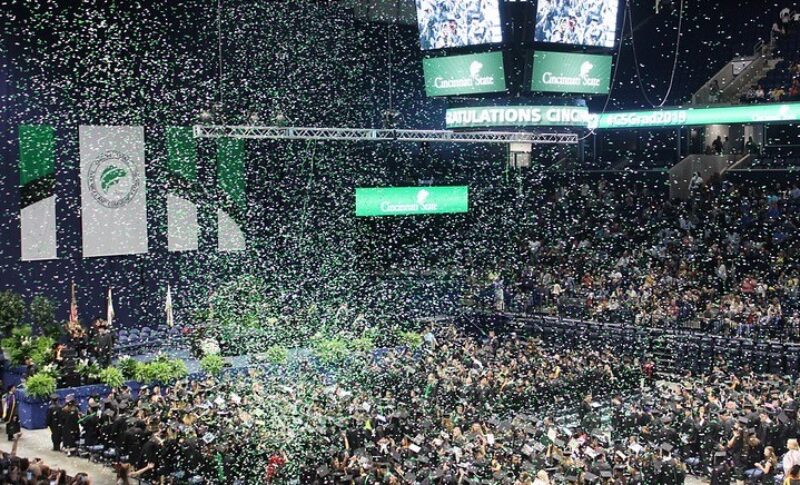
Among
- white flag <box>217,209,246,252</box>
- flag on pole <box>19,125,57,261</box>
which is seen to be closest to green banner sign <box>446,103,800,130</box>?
white flag <box>217,209,246,252</box>

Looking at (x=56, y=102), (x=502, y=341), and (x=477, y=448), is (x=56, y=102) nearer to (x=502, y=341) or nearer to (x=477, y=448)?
(x=502, y=341)

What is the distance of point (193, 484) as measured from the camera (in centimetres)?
1419

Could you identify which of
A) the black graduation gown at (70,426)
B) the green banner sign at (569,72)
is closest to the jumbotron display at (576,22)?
the green banner sign at (569,72)

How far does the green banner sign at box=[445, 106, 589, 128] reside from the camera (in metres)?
25.0

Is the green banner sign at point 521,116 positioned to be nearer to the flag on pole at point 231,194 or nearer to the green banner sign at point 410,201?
the green banner sign at point 410,201

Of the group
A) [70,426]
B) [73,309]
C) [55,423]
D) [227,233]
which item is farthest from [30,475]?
[227,233]

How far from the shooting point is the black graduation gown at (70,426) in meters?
16.1

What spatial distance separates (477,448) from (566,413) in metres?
6.09

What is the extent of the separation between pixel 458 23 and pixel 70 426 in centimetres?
1316

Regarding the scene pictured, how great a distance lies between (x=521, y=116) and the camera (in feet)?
82.0

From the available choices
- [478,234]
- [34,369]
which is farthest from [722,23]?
[34,369]

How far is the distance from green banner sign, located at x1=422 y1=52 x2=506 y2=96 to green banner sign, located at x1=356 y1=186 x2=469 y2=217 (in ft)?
14.5

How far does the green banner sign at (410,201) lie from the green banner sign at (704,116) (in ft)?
15.6

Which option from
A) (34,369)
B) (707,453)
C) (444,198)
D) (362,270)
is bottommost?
(707,453)
